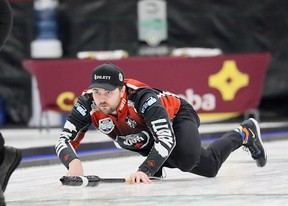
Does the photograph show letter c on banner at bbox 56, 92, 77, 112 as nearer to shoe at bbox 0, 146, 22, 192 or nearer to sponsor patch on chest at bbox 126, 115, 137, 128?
sponsor patch on chest at bbox 126, 115, 137, 128

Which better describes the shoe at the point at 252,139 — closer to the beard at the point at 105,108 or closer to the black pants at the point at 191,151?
the black pants at the point at 191,151

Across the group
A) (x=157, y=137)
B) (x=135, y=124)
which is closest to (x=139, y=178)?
(x=157, y=137)

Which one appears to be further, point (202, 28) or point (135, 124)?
point (202, 28)

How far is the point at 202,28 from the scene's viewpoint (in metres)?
11.4

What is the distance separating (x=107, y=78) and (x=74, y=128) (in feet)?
1.32

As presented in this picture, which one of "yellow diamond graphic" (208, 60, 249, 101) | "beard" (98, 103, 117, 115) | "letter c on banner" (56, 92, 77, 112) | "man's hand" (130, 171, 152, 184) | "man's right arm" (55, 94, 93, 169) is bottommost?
"letter c on banner" (56, 92, 77, 112)

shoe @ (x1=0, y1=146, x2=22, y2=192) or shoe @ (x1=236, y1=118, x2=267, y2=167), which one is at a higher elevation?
shoe @ (x1=0, y1=146, x2=22, y2=192)

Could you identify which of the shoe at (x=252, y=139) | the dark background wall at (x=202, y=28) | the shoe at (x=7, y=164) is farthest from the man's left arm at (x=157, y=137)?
the dark background wall at (x=202, y=28)

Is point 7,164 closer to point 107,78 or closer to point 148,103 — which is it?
point 107,78

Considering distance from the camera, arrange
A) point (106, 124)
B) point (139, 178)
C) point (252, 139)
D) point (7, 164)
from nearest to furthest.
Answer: point (7, 164)
point (139, 178)
point (106, 124)
point (252, 139)

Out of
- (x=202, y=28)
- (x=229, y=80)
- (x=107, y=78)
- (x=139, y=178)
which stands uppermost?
(x=107, y=78)

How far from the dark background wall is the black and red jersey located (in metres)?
6.22

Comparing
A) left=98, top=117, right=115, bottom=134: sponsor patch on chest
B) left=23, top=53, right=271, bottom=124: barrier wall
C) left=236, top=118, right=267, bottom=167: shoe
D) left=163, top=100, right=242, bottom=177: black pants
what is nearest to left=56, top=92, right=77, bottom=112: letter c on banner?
left=23, top=53, right=271, bottom=124: barrier wall

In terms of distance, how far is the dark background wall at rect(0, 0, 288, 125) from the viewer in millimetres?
11320
